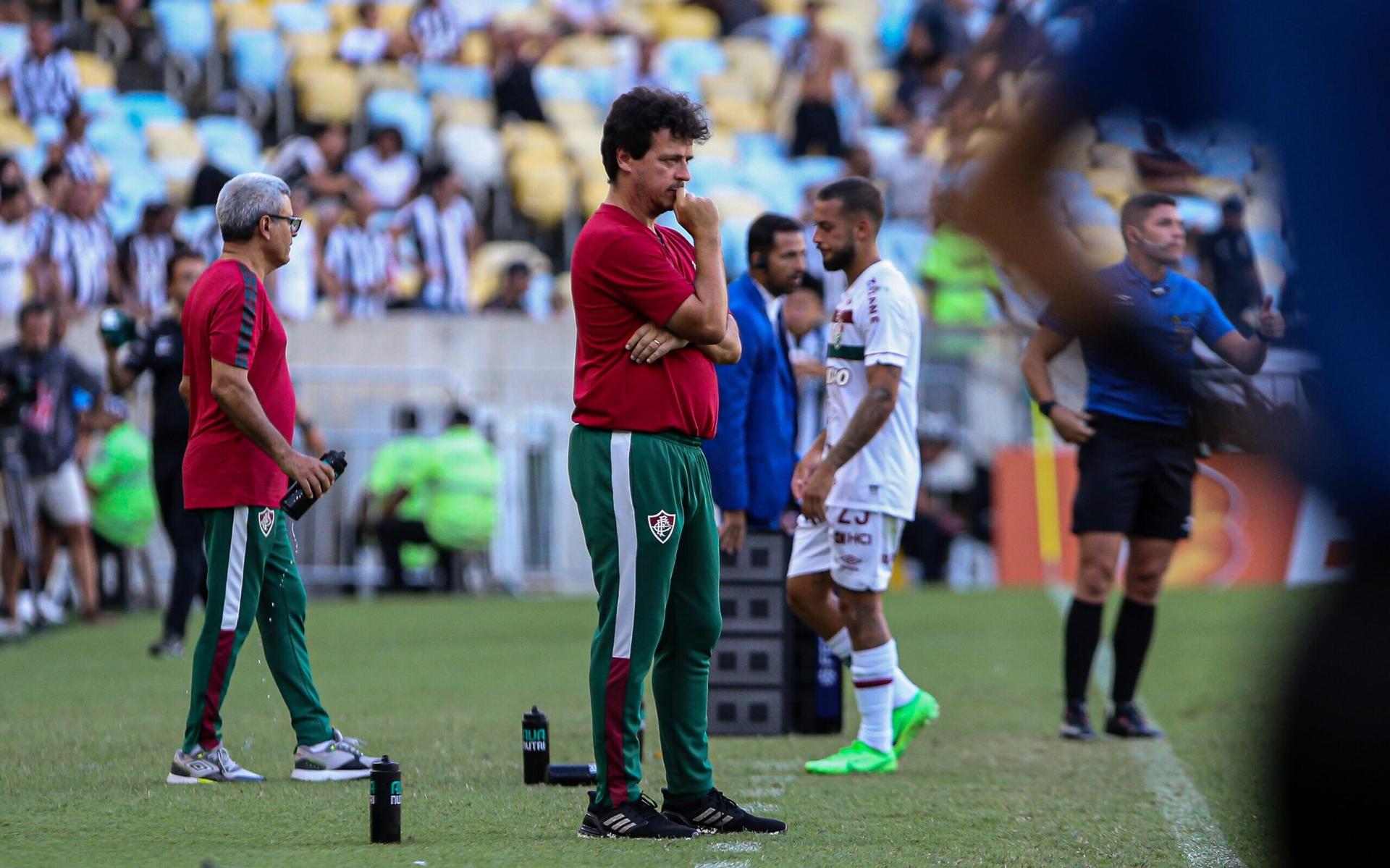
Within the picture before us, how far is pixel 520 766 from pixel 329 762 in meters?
0.69

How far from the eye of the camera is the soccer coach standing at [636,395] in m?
4.70

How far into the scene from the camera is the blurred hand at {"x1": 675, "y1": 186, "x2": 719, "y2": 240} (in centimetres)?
468

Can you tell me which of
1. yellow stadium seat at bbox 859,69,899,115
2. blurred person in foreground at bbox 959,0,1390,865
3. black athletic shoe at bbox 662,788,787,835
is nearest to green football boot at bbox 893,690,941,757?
black athletic shoe at bbox 662,788,787,835

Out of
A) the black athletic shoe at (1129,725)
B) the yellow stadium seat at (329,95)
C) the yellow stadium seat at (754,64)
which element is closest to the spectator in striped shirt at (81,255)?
the yellow stadium seat at (329,95)

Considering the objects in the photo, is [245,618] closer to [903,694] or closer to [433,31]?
[903,694]

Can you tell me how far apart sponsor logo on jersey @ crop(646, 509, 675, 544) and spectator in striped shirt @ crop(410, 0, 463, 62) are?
17.2 m

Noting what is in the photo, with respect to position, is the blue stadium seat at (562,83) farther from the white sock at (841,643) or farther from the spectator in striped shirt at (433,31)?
the white sock at (841,643)

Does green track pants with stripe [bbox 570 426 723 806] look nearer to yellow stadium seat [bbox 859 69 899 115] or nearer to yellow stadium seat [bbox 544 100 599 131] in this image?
yellow stadium seat [bbox 544 100 599 131]

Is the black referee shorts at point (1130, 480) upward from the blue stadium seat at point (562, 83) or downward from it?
downward

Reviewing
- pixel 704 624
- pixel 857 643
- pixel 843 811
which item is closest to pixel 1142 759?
pixel 857 643

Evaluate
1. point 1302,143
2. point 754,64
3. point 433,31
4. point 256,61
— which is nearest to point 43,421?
point 256,61

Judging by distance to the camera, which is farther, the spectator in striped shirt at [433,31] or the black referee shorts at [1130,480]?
the spectator in striped shirt at [433,31]

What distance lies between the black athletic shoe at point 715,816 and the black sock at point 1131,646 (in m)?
3.10

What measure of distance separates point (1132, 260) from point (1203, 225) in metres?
0.13
